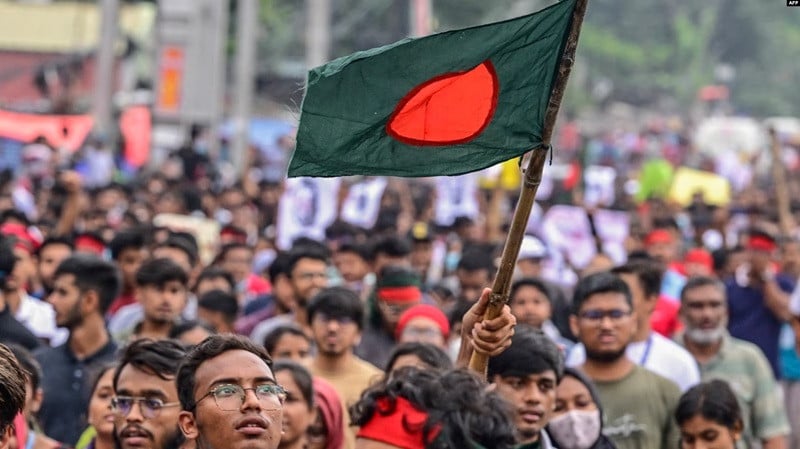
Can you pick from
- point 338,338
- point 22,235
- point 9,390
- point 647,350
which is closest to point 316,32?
point 22,235

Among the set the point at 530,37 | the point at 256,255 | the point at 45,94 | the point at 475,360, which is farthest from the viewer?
the point at 45,94

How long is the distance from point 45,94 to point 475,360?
3876 centimetres

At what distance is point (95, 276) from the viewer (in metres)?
9.06

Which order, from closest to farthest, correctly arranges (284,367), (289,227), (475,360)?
1. (475,360)
2. (284,367)
3. (289,227)

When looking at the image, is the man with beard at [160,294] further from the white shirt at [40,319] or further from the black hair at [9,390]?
the black hair at [9,390]

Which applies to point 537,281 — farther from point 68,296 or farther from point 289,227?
point 289,227

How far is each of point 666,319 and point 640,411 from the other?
3.44m

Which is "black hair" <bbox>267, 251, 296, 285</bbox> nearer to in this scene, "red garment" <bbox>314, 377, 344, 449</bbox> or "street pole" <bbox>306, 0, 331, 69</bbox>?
"red garment" <bbox>314, 377, 344, 449</bbox>

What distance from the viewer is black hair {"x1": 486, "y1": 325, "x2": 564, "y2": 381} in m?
6.70

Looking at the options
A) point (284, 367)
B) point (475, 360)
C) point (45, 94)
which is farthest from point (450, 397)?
point (45, 94)

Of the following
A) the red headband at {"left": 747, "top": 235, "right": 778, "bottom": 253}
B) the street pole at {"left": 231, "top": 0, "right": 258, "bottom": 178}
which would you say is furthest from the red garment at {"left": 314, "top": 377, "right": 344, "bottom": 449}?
the street pole at {"left": 231, "top": 0, "right": 258, "bottom": 178}

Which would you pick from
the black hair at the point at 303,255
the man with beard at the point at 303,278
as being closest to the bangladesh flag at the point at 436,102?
the man with beard at the point at 303,278

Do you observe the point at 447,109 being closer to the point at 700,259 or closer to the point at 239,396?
the point at 239,396

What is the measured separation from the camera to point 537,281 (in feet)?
30.6
